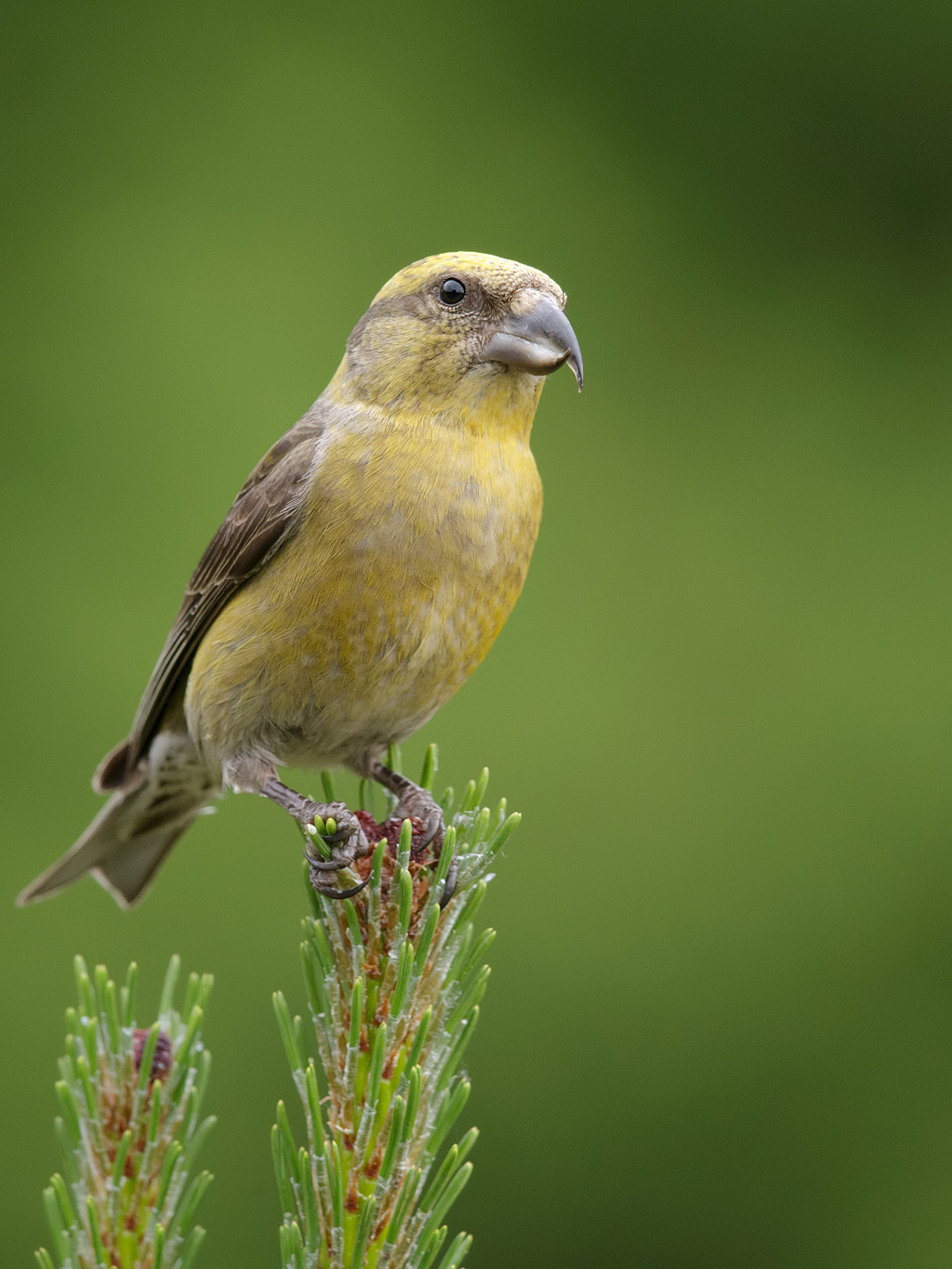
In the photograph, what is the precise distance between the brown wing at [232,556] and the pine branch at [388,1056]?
2.82 feet

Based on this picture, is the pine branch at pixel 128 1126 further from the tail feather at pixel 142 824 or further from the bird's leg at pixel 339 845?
the tail feather at pixel 142 824

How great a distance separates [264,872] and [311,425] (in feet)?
5.74

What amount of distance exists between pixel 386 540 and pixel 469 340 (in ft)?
1.39

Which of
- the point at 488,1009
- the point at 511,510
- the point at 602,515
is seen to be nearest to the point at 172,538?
the point at 602,515

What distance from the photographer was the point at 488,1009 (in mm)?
4230

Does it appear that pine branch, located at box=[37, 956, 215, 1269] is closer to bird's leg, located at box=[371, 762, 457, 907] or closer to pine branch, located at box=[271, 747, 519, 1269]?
pine branch, located at box=[271, 747, 519, 1269]

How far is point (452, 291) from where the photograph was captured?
2.64 metres

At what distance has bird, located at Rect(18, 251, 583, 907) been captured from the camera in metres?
2.49

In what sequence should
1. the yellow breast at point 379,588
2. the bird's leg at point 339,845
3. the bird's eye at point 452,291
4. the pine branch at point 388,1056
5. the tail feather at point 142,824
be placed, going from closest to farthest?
the pine branch at point 388,1056 → the bird's leg at point 339,845 → the yellow breast at point 379,588 → the bird's eye at point 452,291 → the tail feather at point 142,824

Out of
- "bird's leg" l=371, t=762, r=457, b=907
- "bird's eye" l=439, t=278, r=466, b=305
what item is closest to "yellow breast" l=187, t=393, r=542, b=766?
"bird's leg" l=371, t=762, r=457, b=907

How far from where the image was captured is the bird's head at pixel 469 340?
253cm


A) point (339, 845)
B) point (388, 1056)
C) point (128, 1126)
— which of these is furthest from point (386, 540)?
point (128, 1126)

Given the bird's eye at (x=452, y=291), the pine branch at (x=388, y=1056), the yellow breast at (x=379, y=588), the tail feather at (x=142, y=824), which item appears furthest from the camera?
the tail feather at (x=142, y=824)

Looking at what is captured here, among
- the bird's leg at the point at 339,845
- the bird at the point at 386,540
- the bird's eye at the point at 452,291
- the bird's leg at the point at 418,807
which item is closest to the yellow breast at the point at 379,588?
the bird at the point at 386,540
